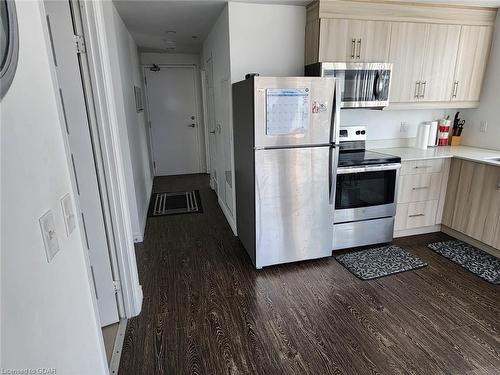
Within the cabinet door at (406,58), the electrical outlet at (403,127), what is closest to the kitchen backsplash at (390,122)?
the electrical outlet at (403,127)

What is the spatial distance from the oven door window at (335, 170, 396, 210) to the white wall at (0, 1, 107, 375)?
7.61 feet

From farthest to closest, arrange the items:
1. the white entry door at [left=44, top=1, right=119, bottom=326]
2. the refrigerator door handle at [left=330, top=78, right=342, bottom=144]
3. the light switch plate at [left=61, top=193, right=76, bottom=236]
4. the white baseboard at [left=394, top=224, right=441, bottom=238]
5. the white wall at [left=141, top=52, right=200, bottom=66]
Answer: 1. the white wall at [left=141, top=52, right=200, bottom=66]
2. the white baseboard at [left=394, top=224, right=441, bottom=238]
3. the refrigerator door handle at [left=330, top=78, right=342, bottom=144]
4. the white entry door at [left=44, top=1, right=119, bottom=326]
5. the light switch plate at [left=61, top=193, right=76, bottom=236]

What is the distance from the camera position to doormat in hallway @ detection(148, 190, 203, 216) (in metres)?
4.18

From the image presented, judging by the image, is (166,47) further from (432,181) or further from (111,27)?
(432,181)

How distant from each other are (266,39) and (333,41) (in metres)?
0.64

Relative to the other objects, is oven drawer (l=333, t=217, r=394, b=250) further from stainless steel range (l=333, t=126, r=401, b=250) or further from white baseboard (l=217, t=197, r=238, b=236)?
white baseboard (l=217, t=197, r=238, b=236)

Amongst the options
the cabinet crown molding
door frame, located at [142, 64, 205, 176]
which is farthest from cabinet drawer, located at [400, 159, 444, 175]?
door frame, located at [142, 64, 205, 176]

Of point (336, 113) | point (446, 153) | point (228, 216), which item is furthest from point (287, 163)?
point (446, 153)

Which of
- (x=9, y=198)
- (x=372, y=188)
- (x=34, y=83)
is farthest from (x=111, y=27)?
(x=372, y=188)

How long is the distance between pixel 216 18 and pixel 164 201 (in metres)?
2.62

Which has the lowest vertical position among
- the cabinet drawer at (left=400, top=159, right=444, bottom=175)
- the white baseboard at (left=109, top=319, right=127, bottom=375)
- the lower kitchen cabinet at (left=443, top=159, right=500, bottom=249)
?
the white baseboard at (left=109, top=319, right=127, bottom=375)

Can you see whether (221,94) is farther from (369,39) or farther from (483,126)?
(483,126)

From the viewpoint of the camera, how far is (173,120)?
6023mm

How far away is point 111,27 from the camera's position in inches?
103
